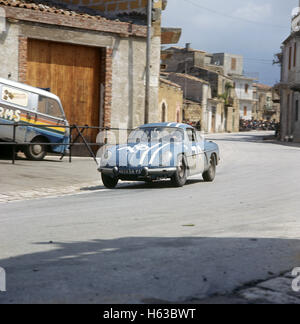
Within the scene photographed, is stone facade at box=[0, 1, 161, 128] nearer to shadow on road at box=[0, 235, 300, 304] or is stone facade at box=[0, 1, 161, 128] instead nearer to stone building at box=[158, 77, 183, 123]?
shadow on road at box=[0, 235, 300, 304]

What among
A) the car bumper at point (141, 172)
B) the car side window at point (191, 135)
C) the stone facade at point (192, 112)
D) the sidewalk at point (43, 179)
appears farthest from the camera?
the stone facade at point (192, 112)

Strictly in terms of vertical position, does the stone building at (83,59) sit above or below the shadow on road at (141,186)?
above

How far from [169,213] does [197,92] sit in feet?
213

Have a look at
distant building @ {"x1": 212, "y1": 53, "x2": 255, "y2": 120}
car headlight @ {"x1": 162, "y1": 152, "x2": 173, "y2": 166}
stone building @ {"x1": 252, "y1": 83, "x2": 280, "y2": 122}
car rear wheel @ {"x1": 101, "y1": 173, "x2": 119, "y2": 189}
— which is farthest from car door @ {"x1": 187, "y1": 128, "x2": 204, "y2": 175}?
stone building @ {"x1": 252, "y1": 83, "x2": 280, "y2": 122}

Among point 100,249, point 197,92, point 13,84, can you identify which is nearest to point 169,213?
point 100,249

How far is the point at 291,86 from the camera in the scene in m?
46.9

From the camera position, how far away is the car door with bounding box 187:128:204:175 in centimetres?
1235

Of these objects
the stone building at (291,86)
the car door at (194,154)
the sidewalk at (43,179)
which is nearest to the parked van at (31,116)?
the sidewalk at (43,179)

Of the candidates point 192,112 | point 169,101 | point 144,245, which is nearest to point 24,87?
point 144,245

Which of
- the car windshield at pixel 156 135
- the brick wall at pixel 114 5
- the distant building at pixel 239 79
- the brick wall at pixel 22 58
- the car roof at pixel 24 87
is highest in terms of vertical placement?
the distant building at pixel 239 79

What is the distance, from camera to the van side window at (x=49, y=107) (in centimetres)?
1775

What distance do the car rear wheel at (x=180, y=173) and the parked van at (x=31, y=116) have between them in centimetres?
598

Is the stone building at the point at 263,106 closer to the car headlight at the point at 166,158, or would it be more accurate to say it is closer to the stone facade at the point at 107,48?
the stone facade at the point at 107,48
